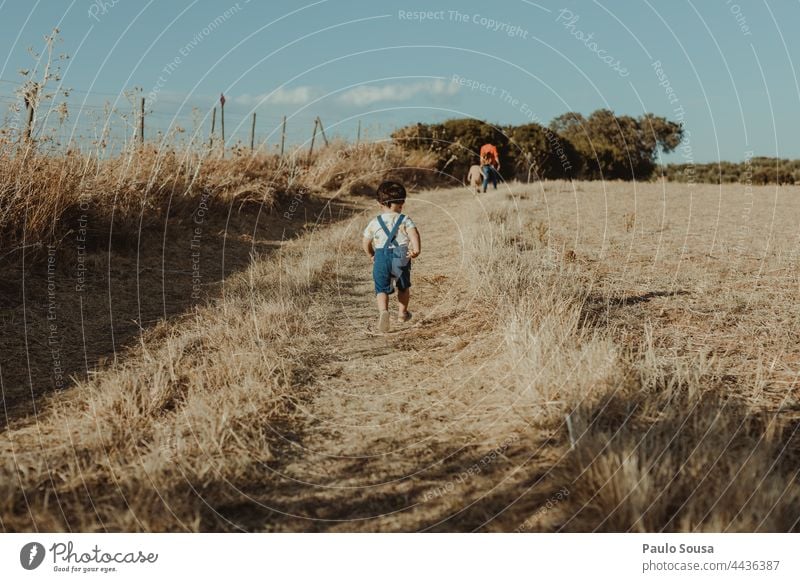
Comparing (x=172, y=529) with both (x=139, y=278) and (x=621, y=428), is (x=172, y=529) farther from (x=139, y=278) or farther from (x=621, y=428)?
(x=139, y=278)

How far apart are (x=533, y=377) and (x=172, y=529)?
2303 millimetres

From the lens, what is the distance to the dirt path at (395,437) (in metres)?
3.08

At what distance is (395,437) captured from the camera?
3.82 metres

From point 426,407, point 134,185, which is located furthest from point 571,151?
point 426,407

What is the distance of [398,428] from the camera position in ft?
12.9
